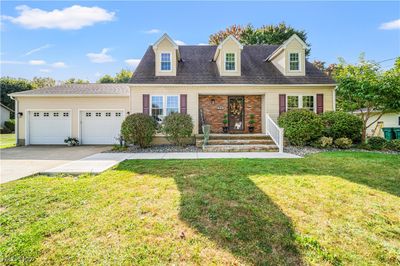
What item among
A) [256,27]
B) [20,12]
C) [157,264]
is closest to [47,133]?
[20,12]

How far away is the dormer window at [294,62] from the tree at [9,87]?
3945 centimetres

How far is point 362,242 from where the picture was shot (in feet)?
7.75

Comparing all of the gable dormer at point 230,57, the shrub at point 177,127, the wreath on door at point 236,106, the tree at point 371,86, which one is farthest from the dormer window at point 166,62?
the tree at point 371,86

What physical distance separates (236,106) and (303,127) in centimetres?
432

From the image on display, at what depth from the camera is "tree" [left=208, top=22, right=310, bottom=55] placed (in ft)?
70.3

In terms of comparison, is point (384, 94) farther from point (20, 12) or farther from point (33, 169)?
point (20, 12)

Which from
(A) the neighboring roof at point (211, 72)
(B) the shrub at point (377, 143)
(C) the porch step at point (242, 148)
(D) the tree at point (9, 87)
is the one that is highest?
(D) the tree at point (9, 87)

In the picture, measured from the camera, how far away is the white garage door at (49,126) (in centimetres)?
1280

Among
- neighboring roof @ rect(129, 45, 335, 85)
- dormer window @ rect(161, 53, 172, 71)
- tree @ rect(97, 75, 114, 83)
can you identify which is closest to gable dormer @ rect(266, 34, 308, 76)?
neighboring roof @ rect(129, 45, 335, 85)

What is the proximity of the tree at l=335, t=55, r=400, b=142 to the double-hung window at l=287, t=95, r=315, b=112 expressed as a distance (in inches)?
58.6

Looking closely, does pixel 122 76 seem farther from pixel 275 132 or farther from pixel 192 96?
pixel 275 132

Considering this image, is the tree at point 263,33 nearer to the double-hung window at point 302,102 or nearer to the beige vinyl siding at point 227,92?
the beige vinyl siding at point 227,92

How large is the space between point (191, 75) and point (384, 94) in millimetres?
9908

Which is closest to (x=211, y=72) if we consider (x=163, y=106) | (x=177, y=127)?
(x=163, y=106)
